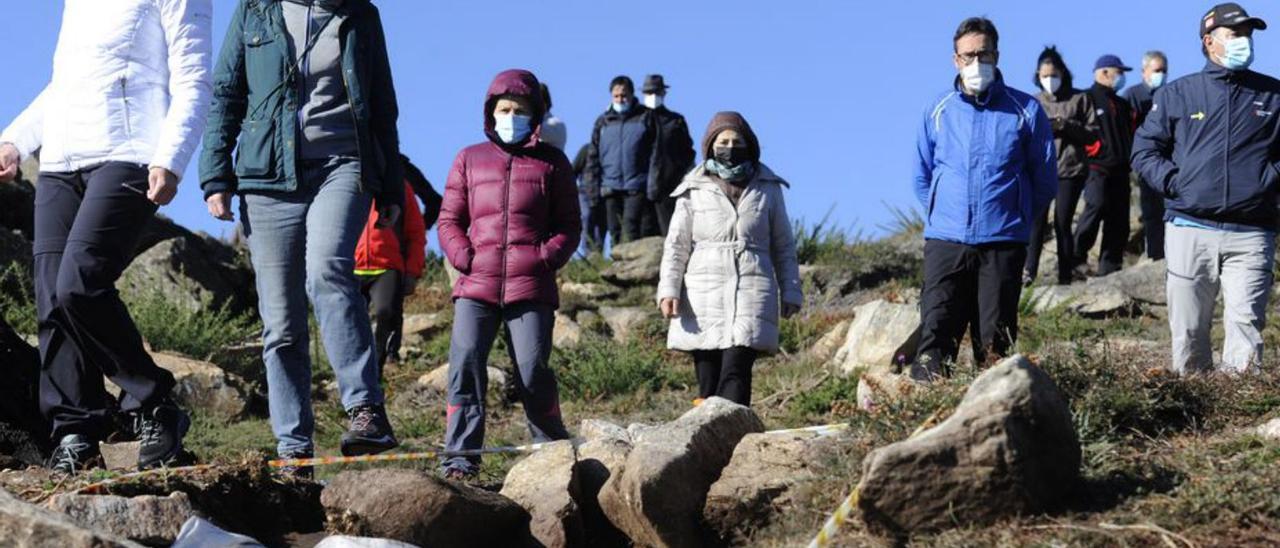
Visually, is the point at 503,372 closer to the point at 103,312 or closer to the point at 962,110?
the point at 962,110

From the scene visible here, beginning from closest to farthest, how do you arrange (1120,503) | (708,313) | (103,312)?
(1120,503) < (103,312) < (708,313)

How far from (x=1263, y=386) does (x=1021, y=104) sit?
2.03m

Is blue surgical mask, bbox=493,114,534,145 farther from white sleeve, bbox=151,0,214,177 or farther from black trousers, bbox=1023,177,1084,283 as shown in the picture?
black trousers, bbox=1023,177,1084,283

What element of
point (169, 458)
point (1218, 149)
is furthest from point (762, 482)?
point (1218, 149)

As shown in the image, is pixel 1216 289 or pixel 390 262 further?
pixel 390 262

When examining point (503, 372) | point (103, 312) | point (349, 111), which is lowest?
point (503, 372)

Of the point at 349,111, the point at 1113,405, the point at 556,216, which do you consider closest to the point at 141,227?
the point at 349,111

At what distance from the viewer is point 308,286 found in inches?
259

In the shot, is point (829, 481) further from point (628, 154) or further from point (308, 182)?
point (628, 154)

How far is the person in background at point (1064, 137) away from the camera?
47.7 ft

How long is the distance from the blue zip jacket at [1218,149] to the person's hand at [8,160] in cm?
495

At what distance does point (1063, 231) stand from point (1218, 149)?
23.5 feet

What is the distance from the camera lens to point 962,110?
8094mm

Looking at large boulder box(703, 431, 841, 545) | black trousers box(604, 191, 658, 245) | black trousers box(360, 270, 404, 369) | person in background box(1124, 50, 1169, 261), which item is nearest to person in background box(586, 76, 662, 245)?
black trousers box(604, 191, 658, 245)
